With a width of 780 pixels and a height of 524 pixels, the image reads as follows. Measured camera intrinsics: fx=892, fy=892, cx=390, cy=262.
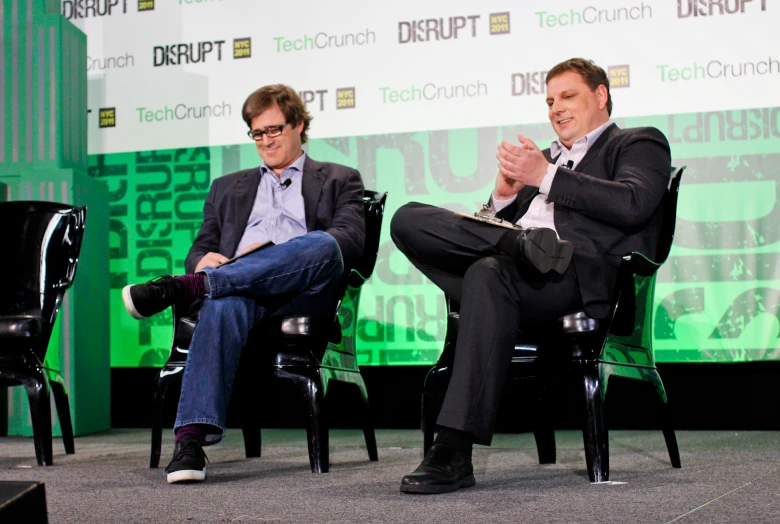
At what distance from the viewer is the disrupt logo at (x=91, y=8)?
4.38m

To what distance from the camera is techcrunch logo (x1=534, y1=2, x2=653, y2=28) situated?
3711 millimetres

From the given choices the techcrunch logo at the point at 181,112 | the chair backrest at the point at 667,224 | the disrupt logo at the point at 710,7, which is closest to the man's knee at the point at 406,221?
the chair backrest at the point at 667,224

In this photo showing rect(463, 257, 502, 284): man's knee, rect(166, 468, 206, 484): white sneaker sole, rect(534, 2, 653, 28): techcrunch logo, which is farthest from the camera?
rect(534, 2, 653, 28): techcrunch logo

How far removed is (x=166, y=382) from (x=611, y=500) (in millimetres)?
1364

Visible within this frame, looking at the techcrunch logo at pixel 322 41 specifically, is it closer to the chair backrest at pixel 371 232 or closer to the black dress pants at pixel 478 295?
the chair backrest at pixel 371 232

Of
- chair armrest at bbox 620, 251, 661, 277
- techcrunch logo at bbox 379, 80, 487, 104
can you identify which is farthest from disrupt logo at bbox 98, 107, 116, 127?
chair armrest at bbox 620, 251, 661, 277

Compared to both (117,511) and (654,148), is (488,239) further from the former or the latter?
(117,511)

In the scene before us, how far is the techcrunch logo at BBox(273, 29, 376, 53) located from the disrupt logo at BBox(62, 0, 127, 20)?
86 cm

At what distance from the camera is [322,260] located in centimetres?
248

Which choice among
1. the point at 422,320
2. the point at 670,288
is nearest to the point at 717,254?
the point at 670,288

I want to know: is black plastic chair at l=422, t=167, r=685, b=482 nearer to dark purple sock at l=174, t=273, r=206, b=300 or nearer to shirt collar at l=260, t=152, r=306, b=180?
dark purple sock at l=174, t=273, r=206, b=300

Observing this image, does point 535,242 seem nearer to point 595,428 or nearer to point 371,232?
point 595,428

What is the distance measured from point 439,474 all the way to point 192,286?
0.83 metres

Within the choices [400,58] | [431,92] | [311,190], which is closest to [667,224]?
[311,190]
